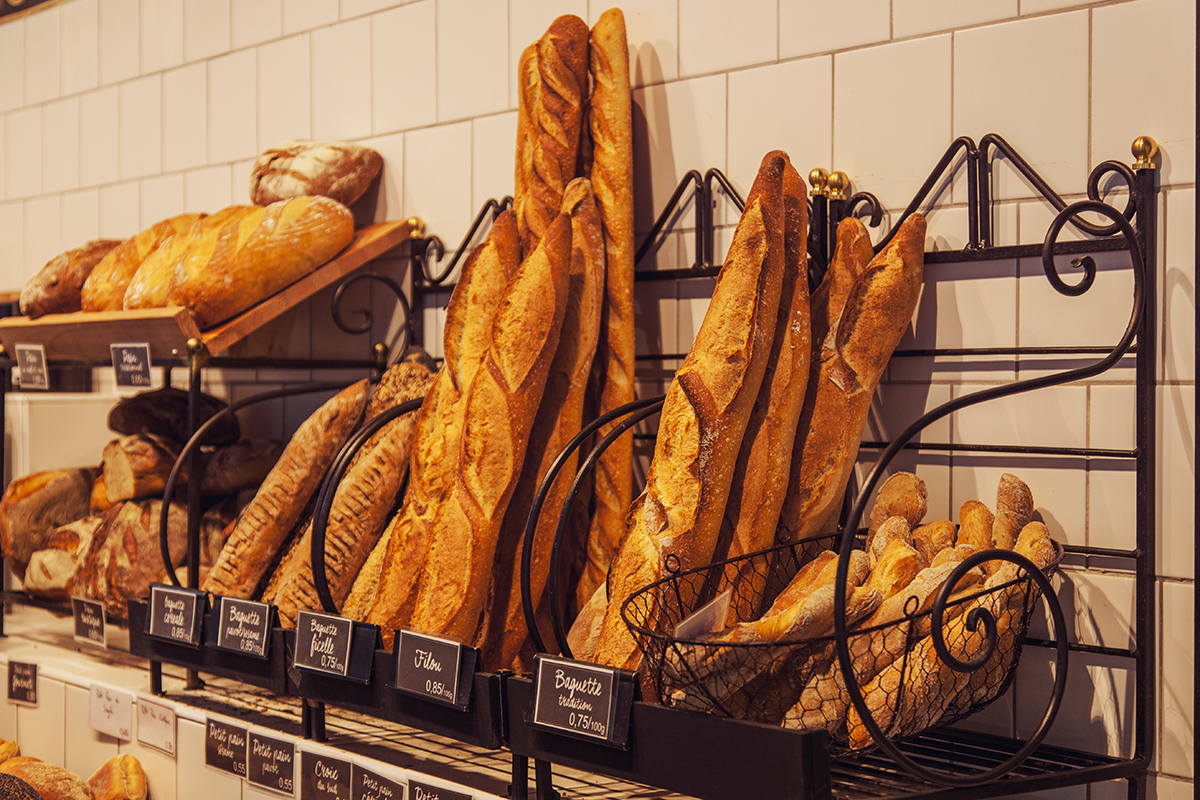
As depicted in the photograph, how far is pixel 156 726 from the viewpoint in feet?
5.70

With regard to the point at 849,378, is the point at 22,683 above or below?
below

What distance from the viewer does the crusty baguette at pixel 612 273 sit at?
150 cm

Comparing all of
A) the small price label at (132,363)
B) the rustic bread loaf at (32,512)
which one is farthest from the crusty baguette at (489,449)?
the rustic bread loaf at (32,512)

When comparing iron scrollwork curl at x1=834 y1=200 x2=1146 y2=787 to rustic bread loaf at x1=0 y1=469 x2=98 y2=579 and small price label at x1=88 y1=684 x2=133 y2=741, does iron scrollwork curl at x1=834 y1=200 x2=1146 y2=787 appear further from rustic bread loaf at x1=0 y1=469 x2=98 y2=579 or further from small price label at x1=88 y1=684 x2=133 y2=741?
rustic bread loaf at x1=0 y1=469 x2=98 y2=579

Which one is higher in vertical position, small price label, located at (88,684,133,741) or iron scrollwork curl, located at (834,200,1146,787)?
iron scrollwork curl, located at (834,200,1146,787)

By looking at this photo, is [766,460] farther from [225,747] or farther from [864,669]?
[225,747]

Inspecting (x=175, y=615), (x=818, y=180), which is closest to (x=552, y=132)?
(x=818, y=180)

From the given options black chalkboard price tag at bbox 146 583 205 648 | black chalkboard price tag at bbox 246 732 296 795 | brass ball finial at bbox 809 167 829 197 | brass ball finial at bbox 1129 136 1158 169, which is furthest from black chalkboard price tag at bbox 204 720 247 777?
brass ball finial at bbox 1129 136 1158 169

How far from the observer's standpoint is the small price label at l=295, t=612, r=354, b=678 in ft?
4.36

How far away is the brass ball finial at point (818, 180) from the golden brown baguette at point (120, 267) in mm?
1205

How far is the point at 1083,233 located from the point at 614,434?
0.62 m

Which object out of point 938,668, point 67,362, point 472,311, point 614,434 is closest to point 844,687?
point 938,668

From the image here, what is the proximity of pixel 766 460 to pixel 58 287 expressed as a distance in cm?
155

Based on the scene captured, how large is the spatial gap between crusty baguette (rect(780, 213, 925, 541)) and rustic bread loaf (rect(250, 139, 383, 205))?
1070 millimetres
